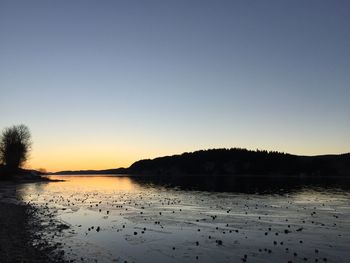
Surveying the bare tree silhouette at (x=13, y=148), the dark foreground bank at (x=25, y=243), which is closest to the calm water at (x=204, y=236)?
the dark foreground bank at (x=25, y=243)

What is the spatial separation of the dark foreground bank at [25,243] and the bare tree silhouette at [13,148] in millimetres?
107079

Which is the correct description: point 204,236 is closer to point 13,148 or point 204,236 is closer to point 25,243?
point 25,243

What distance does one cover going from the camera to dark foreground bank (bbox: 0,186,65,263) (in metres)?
22.9

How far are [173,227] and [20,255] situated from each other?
1604 cm

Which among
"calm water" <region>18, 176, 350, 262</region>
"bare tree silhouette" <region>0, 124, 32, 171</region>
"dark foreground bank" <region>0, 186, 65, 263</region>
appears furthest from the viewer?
"bare tree silhouette" <region>0, 124, 32, 171</region>

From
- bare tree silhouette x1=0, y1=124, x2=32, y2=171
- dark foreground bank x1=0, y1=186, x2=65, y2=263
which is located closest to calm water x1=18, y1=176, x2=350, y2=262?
dark foreground bank x1=0, y1=186, x2=65, y2=263

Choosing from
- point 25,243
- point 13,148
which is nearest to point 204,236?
point 25,243

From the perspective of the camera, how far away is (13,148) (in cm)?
14100

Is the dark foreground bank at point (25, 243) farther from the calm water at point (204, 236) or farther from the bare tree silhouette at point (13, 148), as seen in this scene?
the bare tree silhouette at point (13, 148)

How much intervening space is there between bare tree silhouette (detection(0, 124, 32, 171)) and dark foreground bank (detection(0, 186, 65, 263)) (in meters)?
107

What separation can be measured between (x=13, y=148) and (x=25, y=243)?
4860 inches

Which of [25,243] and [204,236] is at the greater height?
[204,236]

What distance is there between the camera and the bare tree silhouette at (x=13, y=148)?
461ft

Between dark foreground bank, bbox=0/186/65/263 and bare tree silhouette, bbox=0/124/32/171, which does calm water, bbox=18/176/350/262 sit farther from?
bare tree silhouette, bbox=0/124/32/171
